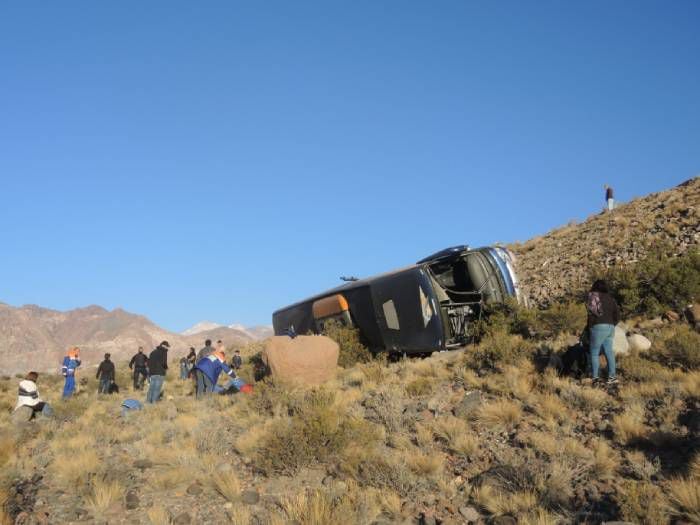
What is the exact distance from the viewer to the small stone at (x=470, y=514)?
570 centimetres

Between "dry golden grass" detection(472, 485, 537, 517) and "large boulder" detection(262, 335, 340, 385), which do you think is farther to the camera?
"large boulder" detection(262, 335, 340, 385)

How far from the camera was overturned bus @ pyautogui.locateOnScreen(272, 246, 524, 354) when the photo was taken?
1344cm

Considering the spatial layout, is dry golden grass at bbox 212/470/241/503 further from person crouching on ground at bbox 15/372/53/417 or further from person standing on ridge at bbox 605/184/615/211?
person standing on ridge at bbox 605/184/615/211

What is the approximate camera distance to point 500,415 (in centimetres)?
823

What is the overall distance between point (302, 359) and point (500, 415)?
19.7ft

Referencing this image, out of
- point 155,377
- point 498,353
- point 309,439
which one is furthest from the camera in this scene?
point 155,377

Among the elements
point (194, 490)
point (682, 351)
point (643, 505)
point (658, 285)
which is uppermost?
point (658, 285)

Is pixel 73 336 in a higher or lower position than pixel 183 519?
higher

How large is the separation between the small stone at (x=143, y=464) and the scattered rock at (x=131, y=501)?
1.15m

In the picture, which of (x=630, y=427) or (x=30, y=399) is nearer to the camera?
(x=630, y=427)

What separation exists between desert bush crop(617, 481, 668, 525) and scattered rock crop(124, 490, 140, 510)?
5.62 metres

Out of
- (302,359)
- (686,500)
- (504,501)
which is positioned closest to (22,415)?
(302,359)

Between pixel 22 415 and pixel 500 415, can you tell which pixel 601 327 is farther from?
pixel 22 415

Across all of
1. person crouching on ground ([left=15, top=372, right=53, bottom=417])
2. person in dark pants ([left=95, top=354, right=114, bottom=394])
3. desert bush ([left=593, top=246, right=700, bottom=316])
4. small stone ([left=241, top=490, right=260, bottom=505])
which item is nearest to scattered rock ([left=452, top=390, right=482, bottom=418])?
small stone ([left=241, top=490, right=260, bottom=505])
